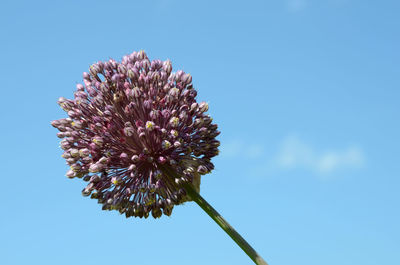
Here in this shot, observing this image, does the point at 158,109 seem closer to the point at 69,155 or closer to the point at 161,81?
the point at 161,81

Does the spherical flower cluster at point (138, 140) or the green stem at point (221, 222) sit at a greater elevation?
the spherical flower cluster at point (138, 140)

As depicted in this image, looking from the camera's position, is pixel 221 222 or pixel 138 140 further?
pixel 138 140

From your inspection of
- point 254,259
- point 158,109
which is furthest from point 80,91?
point 254,259

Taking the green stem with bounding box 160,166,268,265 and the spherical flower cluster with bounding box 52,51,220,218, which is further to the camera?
the spherical flower cluster with bounding box 52,51,220,218

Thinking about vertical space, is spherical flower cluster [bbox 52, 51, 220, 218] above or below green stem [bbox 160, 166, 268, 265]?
above

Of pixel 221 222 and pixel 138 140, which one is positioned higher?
pixel 138 140
